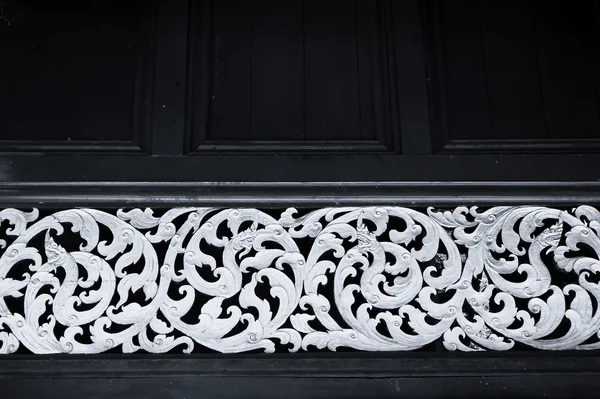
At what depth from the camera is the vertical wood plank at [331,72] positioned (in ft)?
8.43

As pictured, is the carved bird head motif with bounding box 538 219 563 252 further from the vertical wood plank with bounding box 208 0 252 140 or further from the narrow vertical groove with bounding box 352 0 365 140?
the vertical wood plank with bounding box 208 0 252 140

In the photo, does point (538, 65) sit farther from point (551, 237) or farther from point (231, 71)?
point (231, 71)

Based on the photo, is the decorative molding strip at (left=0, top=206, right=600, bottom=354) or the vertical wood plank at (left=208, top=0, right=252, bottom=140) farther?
the vertical wood plank at (left=208, top=0, right=252, bottom=140)

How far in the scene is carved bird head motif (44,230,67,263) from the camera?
229cm

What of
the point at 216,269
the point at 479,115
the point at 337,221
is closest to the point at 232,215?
the point at 216,269

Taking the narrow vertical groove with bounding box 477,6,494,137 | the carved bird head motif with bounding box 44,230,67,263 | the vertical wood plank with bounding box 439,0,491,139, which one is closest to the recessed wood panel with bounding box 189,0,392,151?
the vertical wood plank with bounding box 439,0,491,139

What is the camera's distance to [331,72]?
266cm

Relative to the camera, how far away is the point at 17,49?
2.67m

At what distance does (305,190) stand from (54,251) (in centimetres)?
A: 86

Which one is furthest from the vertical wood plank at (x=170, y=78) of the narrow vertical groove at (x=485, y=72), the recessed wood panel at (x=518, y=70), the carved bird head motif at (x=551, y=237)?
the carved bird head motif at (x=551, y=237)

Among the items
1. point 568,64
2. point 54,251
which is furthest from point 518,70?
point 54,251

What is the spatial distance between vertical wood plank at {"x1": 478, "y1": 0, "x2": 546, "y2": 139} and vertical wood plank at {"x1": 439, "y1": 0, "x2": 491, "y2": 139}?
3 cm

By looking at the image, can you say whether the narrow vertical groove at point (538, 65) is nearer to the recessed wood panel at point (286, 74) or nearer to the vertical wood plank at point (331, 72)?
the recessed wood panel at point (286, 74)

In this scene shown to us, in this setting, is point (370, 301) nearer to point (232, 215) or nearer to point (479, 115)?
point (232, 215)
